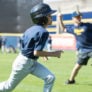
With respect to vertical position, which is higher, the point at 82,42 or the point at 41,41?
the point at 41,41

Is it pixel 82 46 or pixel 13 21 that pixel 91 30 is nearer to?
pixel 82 46

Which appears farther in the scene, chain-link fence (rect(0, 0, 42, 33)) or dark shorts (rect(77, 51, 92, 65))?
→ chain-link fence (rect(0, 0, 42, 33))

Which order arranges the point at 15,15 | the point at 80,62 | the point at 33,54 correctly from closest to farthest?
the point at 33,54 → the point at 80,62 → the point at 15,15

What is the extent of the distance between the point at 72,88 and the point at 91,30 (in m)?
1.69

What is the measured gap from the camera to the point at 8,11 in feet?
186

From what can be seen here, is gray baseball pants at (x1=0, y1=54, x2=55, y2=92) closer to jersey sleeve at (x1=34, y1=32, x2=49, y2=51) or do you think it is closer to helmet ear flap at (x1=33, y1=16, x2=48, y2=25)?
jersey sleeve at (x1=34, y1=32, x2=49, y2=51)

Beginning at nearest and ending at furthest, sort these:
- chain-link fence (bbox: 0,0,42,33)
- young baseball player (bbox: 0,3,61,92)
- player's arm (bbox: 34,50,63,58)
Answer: player's arm (bbox: 34,50,63,58) < young baseball player (bbox: 0,3,61,92) < chain-link fence (bbox: 0,0,42,33)

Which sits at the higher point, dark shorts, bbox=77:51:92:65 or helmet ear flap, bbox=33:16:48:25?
helmet ear flap, bbox=33:16:48:25

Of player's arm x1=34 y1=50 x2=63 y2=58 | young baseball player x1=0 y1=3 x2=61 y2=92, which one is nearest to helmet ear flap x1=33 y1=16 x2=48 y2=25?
young baseball player x1=0 y1=3 x2=61 y2=92

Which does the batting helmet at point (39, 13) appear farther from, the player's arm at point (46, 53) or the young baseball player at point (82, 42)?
the young baseball player at point (82, 42)

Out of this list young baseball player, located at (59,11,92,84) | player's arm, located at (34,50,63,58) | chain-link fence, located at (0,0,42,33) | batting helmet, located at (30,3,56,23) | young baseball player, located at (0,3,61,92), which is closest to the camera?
player's arm, located at (34,50,63,58)

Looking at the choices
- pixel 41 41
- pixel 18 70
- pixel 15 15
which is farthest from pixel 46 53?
pixel 15 15

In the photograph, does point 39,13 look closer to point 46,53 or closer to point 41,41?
point 41,41

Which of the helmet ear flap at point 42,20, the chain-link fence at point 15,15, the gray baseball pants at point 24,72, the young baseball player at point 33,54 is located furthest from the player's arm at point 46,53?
the chain-link fence at point 15,15
